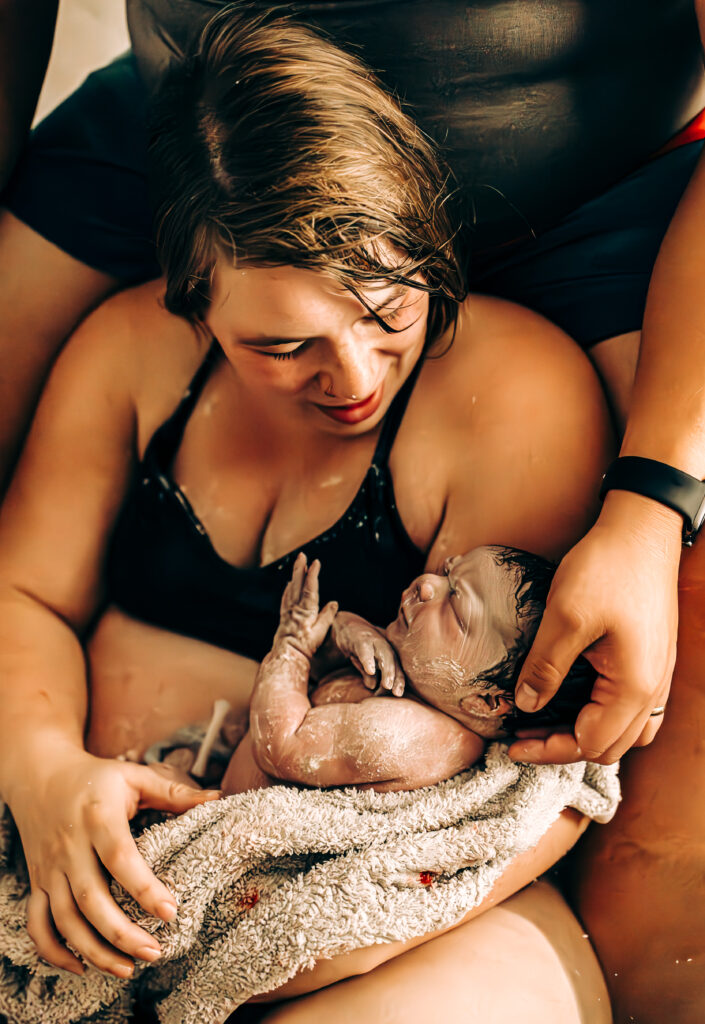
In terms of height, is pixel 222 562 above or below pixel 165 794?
above

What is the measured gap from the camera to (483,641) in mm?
663

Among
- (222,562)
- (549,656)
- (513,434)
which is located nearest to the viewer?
(549,656)

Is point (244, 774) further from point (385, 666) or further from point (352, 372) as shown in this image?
point (352, 372)

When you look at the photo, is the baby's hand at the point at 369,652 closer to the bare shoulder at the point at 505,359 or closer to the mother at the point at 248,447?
the mother at the point at 248,447

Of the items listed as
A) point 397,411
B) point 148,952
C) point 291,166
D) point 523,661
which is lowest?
point 148,952

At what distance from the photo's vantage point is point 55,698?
2.78ft

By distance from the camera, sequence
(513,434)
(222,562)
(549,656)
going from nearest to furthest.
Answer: (549,656) → (513,434) → (222,562)

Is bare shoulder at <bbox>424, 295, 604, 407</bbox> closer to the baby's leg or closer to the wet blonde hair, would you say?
the wet blonde hair

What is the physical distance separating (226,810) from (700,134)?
78cm

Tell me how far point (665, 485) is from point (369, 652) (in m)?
0.29

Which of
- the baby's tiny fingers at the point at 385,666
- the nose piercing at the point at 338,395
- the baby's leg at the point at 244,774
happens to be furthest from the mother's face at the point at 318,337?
the baby's leg at the point at 244,774

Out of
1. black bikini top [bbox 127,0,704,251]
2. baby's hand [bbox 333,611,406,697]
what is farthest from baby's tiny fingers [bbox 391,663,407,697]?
black bikini top [bbox 127,0,704,251]

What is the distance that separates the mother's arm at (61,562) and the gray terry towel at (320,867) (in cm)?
10

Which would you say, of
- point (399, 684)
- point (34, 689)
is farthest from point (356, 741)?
point (34, 689)
